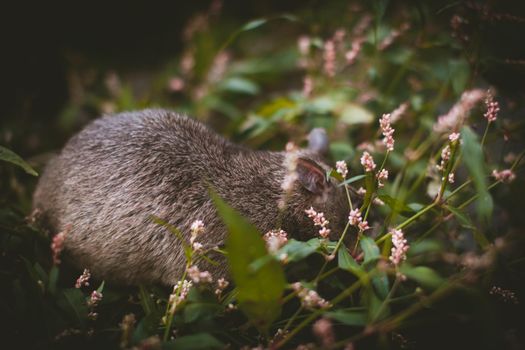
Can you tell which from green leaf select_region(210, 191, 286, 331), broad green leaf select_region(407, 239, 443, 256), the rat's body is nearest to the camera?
green leaf select_region(210, 191, 286, 331)

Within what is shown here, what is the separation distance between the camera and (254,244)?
223 centimetres

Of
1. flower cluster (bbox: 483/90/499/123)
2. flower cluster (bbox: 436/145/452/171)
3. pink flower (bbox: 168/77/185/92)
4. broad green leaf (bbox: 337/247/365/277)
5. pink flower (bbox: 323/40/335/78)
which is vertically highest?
pink flower (bbox: 168/77/185/92)

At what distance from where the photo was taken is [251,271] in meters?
2.26

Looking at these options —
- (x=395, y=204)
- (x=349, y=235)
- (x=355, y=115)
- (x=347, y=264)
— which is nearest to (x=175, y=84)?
(x=355, y=115)

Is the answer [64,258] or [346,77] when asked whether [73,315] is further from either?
[346,77]

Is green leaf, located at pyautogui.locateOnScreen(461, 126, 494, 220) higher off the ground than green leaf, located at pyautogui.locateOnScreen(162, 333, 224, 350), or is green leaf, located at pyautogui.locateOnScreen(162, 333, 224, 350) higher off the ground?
green leaf, located at pyautogui.locateOnScreen(461, 126, 494, 220)

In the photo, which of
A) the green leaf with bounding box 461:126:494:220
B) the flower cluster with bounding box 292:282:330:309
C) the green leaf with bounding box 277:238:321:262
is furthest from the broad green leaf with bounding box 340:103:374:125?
the flower cluster with bounding box 292:282:330:309

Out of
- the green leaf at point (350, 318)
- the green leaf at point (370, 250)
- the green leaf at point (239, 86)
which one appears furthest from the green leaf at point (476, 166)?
Result: the green leaf at point (239, 86)

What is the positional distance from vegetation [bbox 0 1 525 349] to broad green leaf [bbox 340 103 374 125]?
0.02 metres

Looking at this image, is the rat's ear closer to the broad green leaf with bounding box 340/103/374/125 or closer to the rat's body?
the rat's body

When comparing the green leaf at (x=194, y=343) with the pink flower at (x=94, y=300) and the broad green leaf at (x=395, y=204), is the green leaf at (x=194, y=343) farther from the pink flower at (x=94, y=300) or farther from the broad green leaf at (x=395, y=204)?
the broad green leaf at (x=395, y=204)

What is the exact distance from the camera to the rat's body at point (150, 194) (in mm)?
3420

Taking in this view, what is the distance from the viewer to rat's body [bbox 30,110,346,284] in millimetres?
3420

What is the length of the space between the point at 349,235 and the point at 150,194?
1.90 metres
